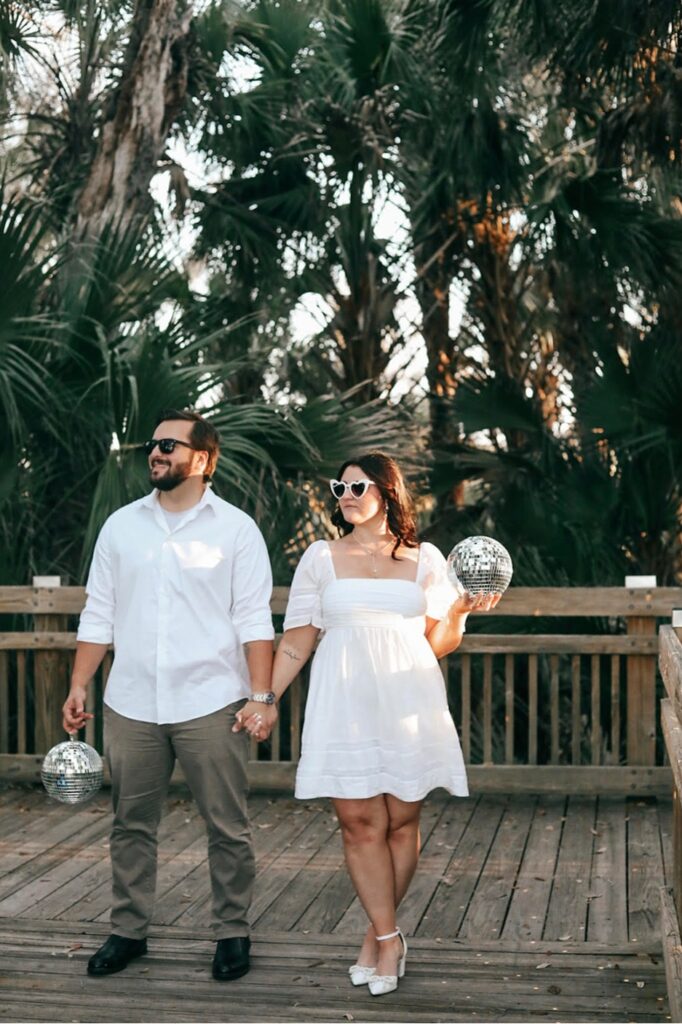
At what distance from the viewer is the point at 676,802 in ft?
15.2

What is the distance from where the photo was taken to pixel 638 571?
8.91 metres

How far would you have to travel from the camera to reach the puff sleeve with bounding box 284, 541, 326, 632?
15.0ft

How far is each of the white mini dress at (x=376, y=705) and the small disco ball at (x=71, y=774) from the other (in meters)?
0.70

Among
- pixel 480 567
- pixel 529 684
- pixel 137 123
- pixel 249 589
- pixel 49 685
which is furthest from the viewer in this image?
pixel 137 123

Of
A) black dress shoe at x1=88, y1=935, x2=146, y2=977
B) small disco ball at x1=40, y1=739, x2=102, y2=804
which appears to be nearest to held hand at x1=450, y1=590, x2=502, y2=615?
small disco ball at x1=40, y1=739, x2=102, y2=804

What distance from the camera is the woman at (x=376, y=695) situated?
14.5 ft

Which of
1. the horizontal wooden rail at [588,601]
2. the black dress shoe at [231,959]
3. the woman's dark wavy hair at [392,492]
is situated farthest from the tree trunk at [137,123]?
the black dress shoe at [231,959]

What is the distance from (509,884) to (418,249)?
26.9 ft

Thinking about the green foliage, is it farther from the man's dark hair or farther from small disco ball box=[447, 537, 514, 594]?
small disco ball box=[447, 537, 514, 594]

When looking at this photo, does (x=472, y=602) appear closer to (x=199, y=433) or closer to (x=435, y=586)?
(x=435, y=586)

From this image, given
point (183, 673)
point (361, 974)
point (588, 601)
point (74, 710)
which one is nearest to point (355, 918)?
point (361, 974)

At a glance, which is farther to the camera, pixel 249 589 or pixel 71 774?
pixel 249 589

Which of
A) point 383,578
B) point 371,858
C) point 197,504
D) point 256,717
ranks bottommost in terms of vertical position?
point 371,858

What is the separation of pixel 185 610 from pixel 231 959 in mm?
1142
